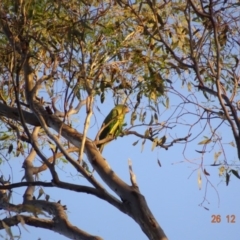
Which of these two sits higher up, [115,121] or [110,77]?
[110,77]

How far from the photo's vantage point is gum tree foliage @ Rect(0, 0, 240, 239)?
224 centimetres

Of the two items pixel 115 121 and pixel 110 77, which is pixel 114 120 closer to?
pixel 115 121

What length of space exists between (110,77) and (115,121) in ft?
0.76

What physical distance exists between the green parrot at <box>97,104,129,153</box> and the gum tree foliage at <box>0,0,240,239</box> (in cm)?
4

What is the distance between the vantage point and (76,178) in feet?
10.5

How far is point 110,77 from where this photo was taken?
110 inches

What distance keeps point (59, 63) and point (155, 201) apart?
109 cm

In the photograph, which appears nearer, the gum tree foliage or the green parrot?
the gum tree foliage

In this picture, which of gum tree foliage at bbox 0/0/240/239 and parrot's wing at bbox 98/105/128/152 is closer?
gum tree foliage at bbox 0/0/240/239

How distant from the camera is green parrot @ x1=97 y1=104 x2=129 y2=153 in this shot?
2.71 metres

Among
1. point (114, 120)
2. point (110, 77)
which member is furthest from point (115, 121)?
point (110, 77)

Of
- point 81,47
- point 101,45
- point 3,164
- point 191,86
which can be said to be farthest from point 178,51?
point 3,164

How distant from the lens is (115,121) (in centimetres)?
273

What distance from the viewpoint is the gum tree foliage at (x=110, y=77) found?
7.36 ft
